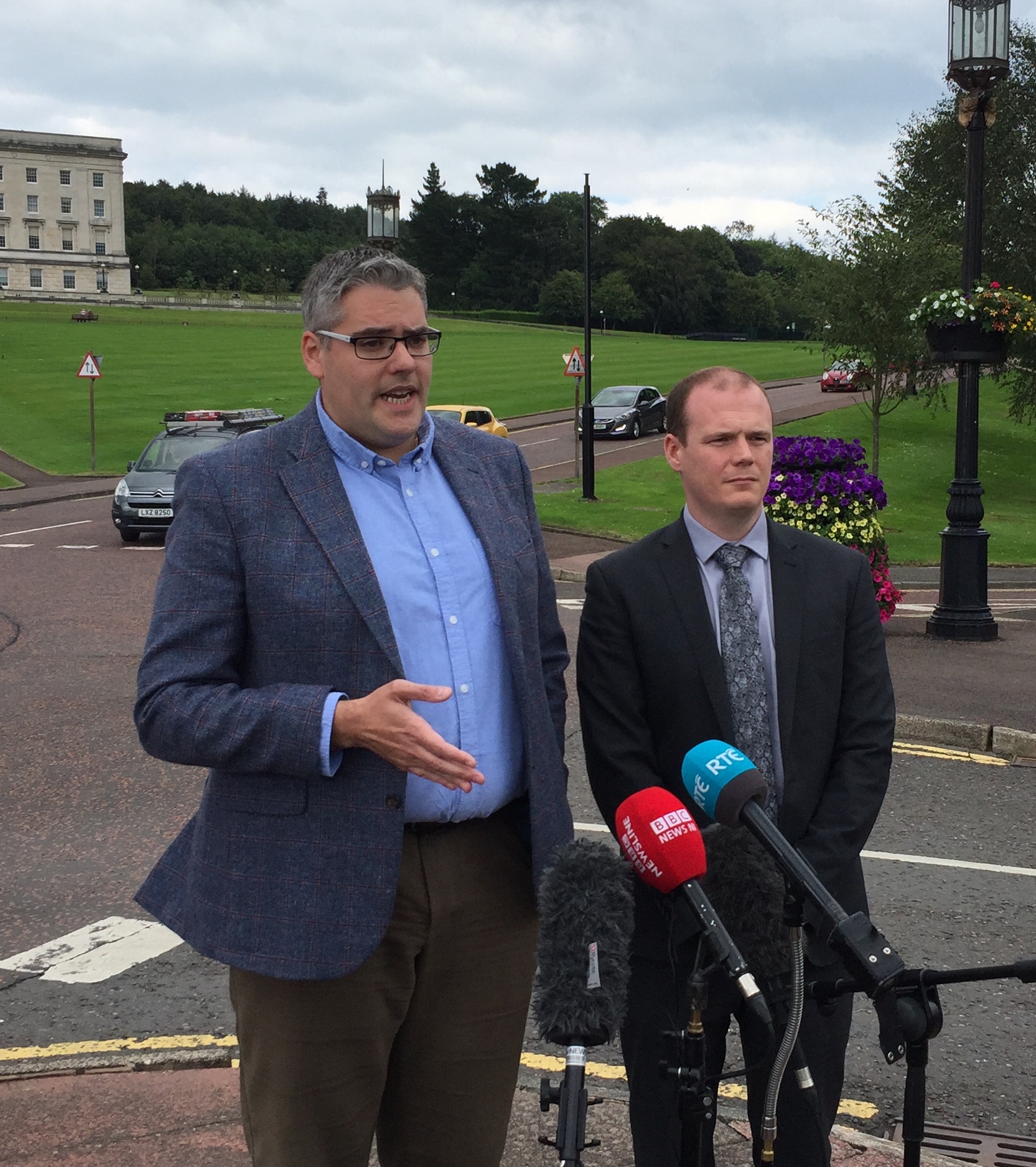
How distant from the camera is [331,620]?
Result: 2693mm

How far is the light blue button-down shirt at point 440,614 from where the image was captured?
109 inches

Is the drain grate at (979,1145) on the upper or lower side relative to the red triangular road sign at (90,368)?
lower

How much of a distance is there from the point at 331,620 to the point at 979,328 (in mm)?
12680

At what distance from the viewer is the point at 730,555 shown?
10.4 ft

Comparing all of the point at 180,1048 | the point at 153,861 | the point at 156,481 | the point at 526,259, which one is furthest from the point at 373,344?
the point at 526,259

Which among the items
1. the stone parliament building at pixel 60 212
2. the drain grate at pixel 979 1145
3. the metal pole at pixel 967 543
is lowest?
the drain grate at pixel 979 1145

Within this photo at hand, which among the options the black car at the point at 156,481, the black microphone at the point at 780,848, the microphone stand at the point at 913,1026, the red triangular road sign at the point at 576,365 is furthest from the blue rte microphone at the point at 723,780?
the red triangular road sign at the point at 576,365

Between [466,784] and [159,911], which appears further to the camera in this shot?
[159,911]

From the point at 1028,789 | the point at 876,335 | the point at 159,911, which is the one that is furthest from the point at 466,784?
the point at 876,335

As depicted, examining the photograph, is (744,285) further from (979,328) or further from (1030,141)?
(979,328)

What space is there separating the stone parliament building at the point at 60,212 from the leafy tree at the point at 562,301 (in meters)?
53.9

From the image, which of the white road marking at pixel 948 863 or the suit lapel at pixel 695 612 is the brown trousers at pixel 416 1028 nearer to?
the suit lapel at pixel 695 612

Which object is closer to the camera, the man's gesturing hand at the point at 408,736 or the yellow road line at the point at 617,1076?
the man's gesturing hand at the point at 408,736

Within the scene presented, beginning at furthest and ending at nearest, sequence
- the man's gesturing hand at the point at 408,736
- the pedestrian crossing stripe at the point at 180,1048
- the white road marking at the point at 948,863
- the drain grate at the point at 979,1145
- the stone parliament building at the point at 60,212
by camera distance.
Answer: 1. the stone parliament building at the point at 60,212
2. the white road marking at the point at 948,863
3. the pedestrian crossing stripe at the point at 180,1048
4. the drain grate at the point at 979,1145
5. the man's gesturing hand at the point at 408,736
